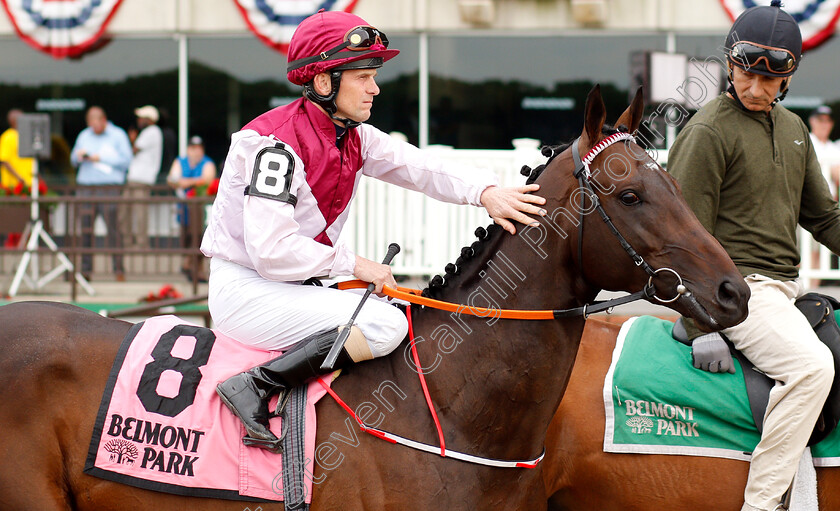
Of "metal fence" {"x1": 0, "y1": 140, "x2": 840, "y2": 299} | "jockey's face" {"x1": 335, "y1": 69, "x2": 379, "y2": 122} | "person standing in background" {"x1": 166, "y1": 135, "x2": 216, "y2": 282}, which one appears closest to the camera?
"jockey's face" {"x1": 335, "y1": 69, "x2": 379, "y2": 122}

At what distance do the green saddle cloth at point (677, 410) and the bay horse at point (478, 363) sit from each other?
720 millimetres

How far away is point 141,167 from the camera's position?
12414 mm

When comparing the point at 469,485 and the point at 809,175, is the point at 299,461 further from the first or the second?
the point at 809,175

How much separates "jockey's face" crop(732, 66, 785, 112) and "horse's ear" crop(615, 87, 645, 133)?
91 centimetres

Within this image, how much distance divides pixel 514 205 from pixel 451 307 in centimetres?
44

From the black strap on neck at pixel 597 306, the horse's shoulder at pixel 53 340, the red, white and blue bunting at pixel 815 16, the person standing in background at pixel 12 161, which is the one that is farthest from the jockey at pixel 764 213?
the person standing in background at pixel 12 161

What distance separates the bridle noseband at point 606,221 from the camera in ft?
9.27

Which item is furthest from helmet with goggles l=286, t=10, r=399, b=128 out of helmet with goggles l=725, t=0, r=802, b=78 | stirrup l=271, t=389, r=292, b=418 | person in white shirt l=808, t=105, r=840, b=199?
person in white shirt l=808, t=105, r=840, b=199

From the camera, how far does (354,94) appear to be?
310 cm

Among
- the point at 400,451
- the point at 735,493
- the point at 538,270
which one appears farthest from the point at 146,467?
the point at 735,493

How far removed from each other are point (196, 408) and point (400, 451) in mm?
740

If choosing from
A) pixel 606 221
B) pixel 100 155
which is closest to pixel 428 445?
pixel 606 221

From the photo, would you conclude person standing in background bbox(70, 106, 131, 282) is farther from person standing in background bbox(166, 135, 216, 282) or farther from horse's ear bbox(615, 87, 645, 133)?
horse's ear bbox(615, 87, 645, 133)

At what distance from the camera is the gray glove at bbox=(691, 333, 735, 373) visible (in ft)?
11.8
